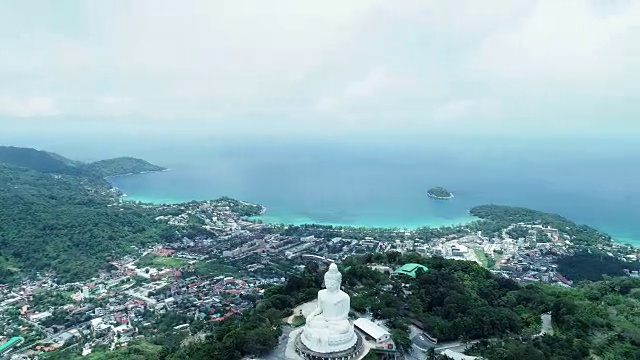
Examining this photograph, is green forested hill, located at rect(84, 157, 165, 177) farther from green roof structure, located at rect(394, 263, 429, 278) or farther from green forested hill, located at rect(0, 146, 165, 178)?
green roof structure, located at rect(394, 263, 429, 278)

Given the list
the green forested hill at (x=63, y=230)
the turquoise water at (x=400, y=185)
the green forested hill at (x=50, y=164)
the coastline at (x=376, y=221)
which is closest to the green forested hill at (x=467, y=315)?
the green forested hill at (x=63, y=230)

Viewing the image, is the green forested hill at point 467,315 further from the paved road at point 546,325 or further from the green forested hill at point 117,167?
the green forested hill at point 117,167

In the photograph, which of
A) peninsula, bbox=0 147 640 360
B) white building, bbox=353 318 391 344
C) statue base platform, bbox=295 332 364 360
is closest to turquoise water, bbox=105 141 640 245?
peninsula, bbox=0 147 640 360

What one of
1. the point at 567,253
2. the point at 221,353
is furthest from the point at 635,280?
the point at 221,353

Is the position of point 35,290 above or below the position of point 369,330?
below

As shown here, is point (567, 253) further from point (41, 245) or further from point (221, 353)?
point (41, 245)

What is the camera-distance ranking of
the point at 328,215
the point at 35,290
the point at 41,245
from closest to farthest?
the point at 35,290
the point at 41,245
the point at 328,215
